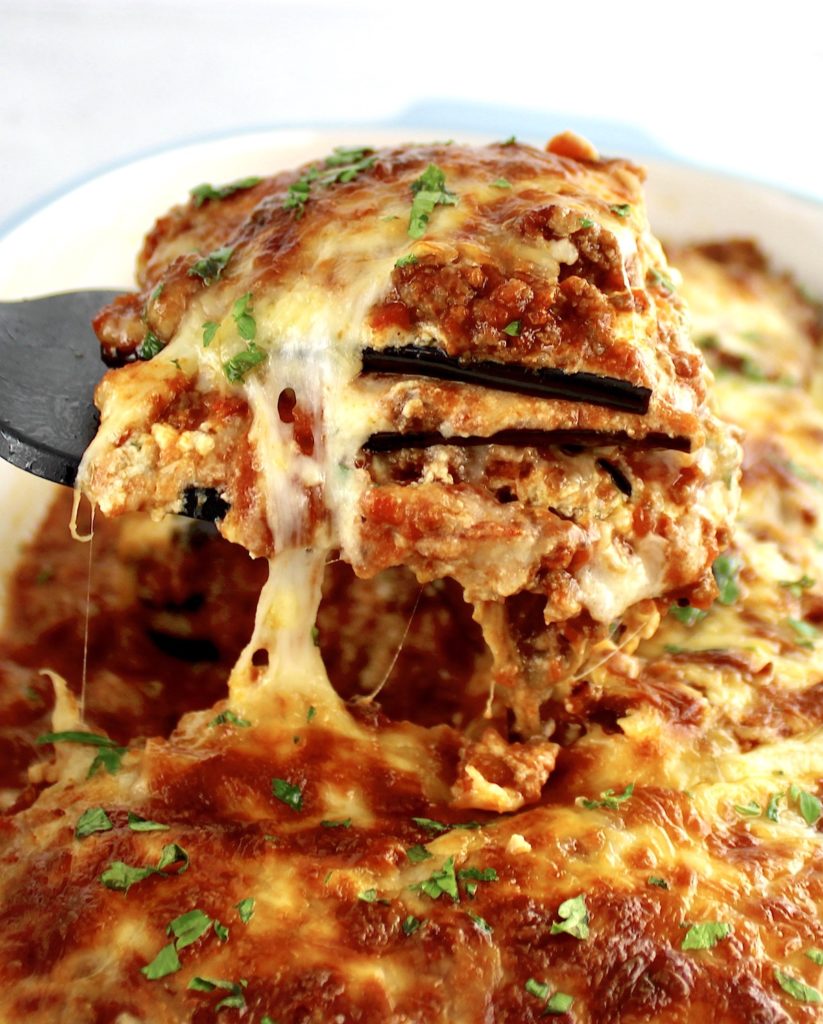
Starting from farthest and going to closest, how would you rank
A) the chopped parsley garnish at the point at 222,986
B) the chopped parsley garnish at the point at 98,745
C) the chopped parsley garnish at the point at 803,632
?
the chopped parsley garnish at the point at 803,632 → the chopped parsley garnish at the point at 98,745 → the chopped parsley garnish at the point at 222,986

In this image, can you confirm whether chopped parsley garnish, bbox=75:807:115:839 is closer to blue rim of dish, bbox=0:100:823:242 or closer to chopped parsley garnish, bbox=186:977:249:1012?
chopped parsley garnish, bbox=186:977:249:1012

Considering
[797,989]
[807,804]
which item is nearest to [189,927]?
[797,989]

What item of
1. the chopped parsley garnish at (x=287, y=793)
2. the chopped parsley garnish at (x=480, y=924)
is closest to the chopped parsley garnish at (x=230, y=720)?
the chopped parsley garnish at (x=287, y=793)

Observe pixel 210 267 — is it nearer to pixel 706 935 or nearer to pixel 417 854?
pixel 417 854

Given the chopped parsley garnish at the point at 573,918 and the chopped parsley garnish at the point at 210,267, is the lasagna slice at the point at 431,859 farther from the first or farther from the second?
the chopped parsley garnish at the point at 210,267

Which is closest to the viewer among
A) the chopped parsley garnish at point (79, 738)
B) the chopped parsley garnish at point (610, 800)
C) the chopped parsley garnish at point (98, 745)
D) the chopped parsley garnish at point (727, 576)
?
the chopped parsley garnish at point (610, 800)

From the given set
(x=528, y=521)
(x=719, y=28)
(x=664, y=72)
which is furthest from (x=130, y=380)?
(x=719, y=28)

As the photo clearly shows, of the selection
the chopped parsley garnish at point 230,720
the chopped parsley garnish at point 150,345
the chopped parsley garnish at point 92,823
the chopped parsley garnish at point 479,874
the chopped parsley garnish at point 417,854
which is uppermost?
the chopped parsley garnish at point 150,345
